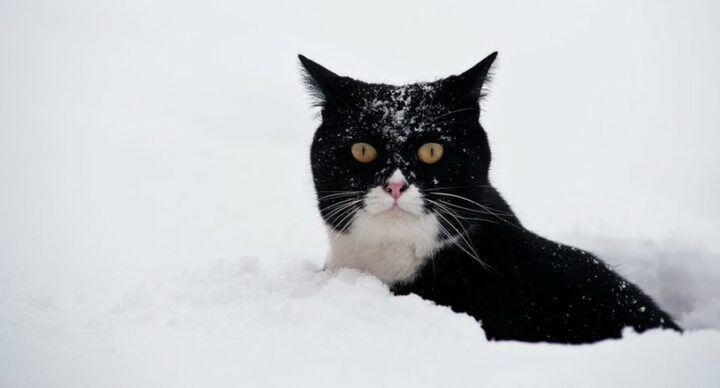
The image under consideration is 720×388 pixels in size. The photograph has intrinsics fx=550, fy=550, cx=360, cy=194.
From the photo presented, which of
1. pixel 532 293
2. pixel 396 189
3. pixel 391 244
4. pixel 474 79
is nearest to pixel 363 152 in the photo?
pixel 396 189

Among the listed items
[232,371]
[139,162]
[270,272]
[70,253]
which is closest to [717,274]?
[270,272]

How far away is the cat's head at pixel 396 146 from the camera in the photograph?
2.16 meters

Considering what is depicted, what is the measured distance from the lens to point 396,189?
6.87ft

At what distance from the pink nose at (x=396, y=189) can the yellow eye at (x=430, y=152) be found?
0.17 m

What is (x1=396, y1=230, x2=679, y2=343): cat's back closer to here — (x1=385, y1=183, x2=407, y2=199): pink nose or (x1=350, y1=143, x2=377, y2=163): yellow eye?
(x1=385, y1=183, x2=407, y2=199): pink nose

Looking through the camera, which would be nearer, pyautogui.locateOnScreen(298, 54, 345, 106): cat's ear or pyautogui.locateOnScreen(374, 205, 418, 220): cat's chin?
pyautogui.locateOnScreen(374, 205, 418, 220): cat's chin

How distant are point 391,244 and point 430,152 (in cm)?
42

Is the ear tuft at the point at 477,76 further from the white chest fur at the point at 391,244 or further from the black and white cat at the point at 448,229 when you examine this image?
the white chest fur at the point at 391,244

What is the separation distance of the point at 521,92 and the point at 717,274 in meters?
3.65

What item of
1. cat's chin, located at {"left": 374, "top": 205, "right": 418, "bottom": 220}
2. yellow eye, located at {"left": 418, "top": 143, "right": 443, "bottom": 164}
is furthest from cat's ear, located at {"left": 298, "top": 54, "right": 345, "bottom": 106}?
cat's chin, located at {"left": 374, "top": 205, "right": 418, "bottom": 220}

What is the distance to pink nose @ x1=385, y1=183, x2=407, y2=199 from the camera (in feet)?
6.87

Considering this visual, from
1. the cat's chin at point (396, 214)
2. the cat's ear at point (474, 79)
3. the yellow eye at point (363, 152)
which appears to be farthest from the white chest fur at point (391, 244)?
the cat's ear at point (474, 79)

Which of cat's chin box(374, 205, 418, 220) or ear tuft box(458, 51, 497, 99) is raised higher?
ear tuft box(458, 51, 497, 99)

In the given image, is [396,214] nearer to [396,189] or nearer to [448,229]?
[396,189]
